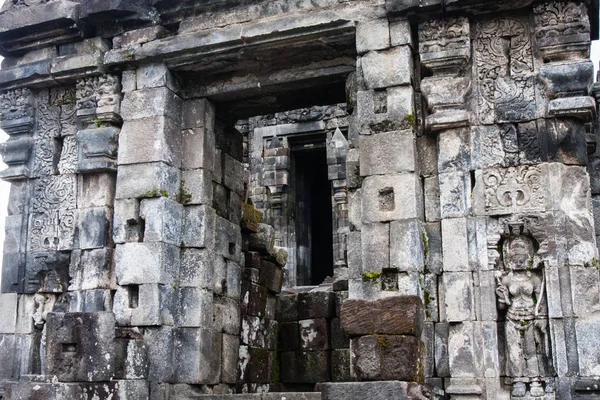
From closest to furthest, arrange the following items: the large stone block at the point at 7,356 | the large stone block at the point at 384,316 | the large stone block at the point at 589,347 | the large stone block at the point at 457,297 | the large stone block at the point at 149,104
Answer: the large stone block at the point at 384,316 < the large stone block at the point at 589,347 < the large stone block at the point at 457,297 < the large stone block at the point at 149,104 < the large stone block at the point at 7,356

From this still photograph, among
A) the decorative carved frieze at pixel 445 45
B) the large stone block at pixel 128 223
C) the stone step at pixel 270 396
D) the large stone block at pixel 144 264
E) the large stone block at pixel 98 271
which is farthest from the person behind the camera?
the large stone block at pixel 98 271

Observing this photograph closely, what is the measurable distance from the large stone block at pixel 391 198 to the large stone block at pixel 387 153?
0.26 ft

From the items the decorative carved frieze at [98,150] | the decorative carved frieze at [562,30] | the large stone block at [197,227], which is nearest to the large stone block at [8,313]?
the decorative carved frieze at [98,150]

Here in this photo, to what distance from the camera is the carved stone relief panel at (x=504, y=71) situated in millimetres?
7641

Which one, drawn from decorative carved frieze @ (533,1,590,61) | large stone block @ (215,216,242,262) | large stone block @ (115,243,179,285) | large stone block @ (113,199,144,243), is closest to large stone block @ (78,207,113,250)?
large stone block @ (113,199,144,243)

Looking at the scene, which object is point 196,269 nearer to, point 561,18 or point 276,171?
point 561,18

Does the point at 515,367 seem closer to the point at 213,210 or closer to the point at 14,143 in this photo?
the point at 213,210

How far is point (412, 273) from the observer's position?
734cm

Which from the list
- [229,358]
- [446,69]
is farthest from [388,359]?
[229,358]

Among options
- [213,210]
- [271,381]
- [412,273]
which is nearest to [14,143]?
[213,210]

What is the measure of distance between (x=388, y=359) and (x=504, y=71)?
3460 millimetres

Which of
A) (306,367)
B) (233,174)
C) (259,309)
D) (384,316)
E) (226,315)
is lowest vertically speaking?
(306,367)

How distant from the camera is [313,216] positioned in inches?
658

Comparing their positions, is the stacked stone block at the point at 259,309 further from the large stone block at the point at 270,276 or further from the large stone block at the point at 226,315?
the large stone block at the point at 226,315
